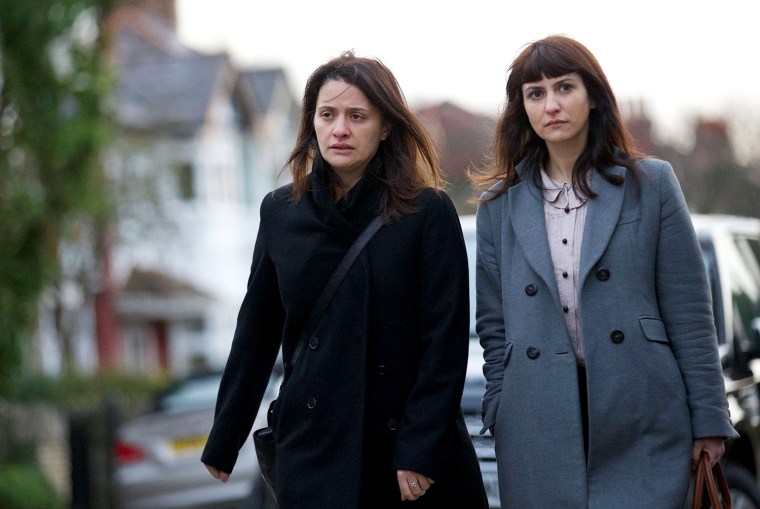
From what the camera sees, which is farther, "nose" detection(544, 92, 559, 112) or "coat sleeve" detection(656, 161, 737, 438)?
"nose" detection(544, 92, 559, 112)

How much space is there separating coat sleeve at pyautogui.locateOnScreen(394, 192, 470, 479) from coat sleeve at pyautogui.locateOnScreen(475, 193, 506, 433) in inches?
8.6

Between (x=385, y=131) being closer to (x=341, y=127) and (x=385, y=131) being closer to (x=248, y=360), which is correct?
(x=341, y=127)

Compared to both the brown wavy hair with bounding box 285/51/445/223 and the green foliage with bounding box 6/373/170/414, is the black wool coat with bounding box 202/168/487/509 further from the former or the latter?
the green foliage with bounding box 6/373/170/414

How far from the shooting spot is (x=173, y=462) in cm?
1146

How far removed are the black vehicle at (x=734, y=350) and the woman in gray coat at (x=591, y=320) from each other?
136 cm

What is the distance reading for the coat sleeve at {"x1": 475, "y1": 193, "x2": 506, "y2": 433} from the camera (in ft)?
13.7

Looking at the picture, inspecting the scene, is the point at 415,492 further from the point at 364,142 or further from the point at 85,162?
the point at 85,162

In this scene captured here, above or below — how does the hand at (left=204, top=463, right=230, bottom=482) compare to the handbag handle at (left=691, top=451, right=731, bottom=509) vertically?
below

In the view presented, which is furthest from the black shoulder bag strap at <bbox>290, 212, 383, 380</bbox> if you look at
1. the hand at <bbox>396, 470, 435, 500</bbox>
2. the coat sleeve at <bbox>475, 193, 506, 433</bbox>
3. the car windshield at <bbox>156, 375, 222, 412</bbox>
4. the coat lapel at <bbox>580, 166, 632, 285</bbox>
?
the car windshield at <bbox>156, 375, 222, 412</bbox>

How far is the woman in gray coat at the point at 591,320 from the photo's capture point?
396cm

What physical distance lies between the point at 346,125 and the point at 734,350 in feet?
9.04

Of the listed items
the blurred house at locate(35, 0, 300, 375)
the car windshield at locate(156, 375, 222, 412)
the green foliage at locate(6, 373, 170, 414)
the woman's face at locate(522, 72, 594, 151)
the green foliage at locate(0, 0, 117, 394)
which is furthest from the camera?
the blurred house at locate(35, 0, 300, 375)

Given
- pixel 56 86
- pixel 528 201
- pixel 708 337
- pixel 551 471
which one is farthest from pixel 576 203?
pixel 56 86

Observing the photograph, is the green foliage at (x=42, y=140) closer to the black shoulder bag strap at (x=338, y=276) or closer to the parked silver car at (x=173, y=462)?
the parked silver car at (x=173, y=462)
